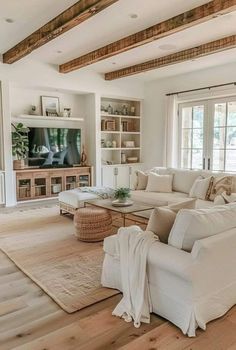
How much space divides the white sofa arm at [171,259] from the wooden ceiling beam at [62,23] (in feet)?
7.99

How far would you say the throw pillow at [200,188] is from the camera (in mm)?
4672

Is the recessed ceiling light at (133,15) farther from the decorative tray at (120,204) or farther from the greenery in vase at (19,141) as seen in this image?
the greenery in vase at (19,141)

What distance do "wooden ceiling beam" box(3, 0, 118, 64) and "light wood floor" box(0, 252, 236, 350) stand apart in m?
2.91

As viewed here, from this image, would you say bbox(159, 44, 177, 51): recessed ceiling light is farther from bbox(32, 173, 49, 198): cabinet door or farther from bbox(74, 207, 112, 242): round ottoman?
bbox(32, 173, 49, 198): cabinet door

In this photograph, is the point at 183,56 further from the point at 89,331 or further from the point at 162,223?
the point at 89,331

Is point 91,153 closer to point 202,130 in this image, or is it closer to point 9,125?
point 9,125

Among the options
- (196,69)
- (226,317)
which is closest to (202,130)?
(196,69)

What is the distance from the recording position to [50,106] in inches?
272

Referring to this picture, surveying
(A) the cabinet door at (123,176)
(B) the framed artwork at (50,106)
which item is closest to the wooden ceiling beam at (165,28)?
(B) the framed artwork at (50,106)

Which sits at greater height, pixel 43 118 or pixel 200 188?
pixel 43 118

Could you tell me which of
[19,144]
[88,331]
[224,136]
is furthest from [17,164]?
[88,331]

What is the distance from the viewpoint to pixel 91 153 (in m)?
7.38

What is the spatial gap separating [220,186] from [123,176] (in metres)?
3.51

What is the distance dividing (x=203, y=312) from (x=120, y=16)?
3.50m
